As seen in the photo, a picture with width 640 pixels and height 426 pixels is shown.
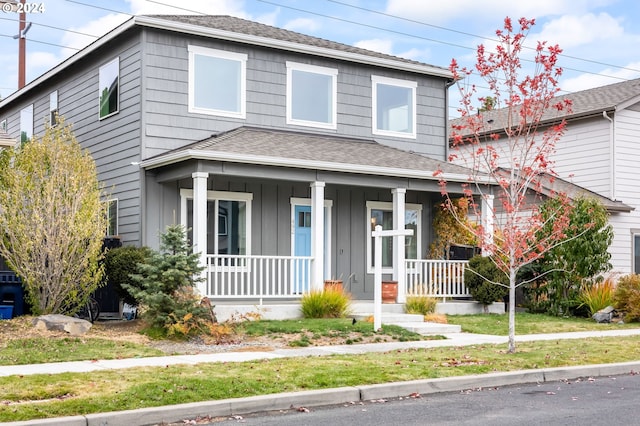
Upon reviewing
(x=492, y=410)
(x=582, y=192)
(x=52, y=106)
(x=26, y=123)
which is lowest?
(x=492, y=410)

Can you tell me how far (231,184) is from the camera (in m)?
19.2

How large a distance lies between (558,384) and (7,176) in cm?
1146

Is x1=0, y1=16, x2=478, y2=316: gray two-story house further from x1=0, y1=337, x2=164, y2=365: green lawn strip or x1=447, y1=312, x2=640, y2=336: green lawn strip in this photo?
x1=0, y1=337, x2=164, y2=365: green lawn strip

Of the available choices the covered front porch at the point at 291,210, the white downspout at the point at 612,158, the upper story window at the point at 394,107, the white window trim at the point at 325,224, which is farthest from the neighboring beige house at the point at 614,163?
the white window trim at the point at 325,224

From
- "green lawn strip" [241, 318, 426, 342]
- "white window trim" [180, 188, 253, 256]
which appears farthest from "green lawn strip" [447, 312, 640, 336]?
"white window trim" [180, 188, 253, 256]

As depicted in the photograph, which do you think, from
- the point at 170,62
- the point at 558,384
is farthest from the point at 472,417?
the point at 170,62

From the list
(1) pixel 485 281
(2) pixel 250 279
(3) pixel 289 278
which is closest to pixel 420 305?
(1) pixel 485 281

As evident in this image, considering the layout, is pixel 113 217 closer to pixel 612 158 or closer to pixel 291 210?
pixel 291 210

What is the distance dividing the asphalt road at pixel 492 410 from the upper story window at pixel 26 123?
18947mm

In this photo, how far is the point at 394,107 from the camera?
22406 mm

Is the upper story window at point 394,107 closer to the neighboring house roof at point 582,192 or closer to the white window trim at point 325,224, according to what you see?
the white window trim at point 325,224

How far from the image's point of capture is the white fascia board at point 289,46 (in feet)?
60.5

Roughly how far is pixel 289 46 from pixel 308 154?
11.5 feet

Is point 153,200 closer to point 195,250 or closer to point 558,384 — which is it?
point 195,250
